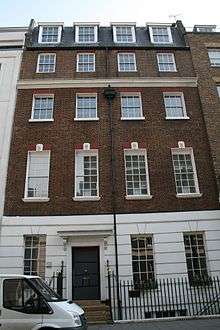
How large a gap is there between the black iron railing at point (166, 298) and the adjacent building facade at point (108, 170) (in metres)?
0.40

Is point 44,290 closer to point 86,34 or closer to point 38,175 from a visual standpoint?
point 38,175

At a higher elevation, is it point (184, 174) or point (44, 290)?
point (184, 174)

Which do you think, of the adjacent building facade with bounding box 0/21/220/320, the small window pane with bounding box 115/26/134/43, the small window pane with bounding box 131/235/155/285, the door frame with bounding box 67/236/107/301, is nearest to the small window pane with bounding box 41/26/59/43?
the adjacent building facade with bounding box 0/21/220/320

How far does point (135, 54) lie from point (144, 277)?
12516 mm

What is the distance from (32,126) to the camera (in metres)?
16.9

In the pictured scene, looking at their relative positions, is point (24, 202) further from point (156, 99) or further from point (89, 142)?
point (156, 99)

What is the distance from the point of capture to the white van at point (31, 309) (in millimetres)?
7715

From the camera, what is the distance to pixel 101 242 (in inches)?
580

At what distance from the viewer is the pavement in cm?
1061

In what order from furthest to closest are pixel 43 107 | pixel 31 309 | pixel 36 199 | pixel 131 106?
pixel 131 106, pixel 43 107, pixel 36 199, pixel 31 309

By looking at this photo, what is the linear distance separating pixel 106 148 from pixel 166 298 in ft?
23.8

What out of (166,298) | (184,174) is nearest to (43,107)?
(184,174)

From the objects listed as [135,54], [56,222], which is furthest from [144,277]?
[135,54]

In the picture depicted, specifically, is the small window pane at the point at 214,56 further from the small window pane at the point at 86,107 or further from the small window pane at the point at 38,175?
the small window pane at the point at 38,175
